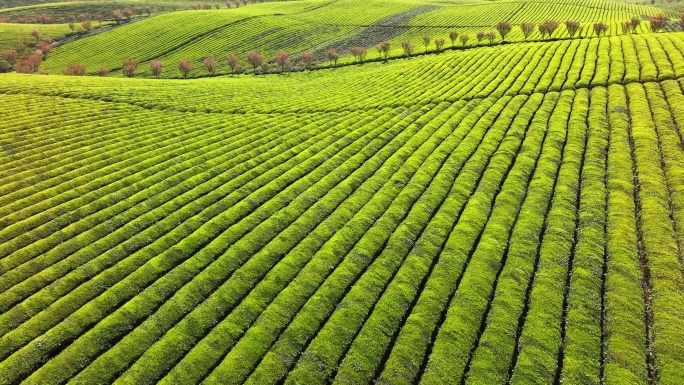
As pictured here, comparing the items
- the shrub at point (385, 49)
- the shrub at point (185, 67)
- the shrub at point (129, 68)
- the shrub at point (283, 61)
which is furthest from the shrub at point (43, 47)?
the shrub at point (385, 49)

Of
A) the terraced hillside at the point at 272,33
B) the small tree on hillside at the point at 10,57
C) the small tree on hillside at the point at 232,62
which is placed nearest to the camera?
the small tree on hillside at the point at 232,62

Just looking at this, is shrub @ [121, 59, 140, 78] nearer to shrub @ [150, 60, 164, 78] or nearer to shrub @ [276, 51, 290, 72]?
shrub @ [150, 60, 164, 78]

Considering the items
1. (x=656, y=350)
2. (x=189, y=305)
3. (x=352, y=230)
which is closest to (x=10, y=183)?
(x=189, y=305)

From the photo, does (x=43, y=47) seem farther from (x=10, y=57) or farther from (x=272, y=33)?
(x=272, y=33)

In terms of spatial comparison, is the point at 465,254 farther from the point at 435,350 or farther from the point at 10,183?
the point at 10,183

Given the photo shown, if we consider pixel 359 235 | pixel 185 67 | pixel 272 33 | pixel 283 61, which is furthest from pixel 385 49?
pixel 359 235

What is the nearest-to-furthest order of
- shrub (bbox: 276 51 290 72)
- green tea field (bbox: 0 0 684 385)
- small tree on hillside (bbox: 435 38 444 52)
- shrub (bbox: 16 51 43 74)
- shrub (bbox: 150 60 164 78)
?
green tea field (bbox: 0 0 684 385), shrub (bbox: 16 51 43 74), small tree on hillside (bbox: 435 38 444 52), shrub (bbox: 150 60 164 78), shrub (bbox: 276 51 290 72)

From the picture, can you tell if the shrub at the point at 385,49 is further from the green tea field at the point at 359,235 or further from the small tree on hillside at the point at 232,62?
the green tea field at the point at 359,235

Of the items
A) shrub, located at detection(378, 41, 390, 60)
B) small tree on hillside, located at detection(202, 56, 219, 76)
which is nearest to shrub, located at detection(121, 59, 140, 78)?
small tree on hillside, located at detection(202, 56, 219, 76)
